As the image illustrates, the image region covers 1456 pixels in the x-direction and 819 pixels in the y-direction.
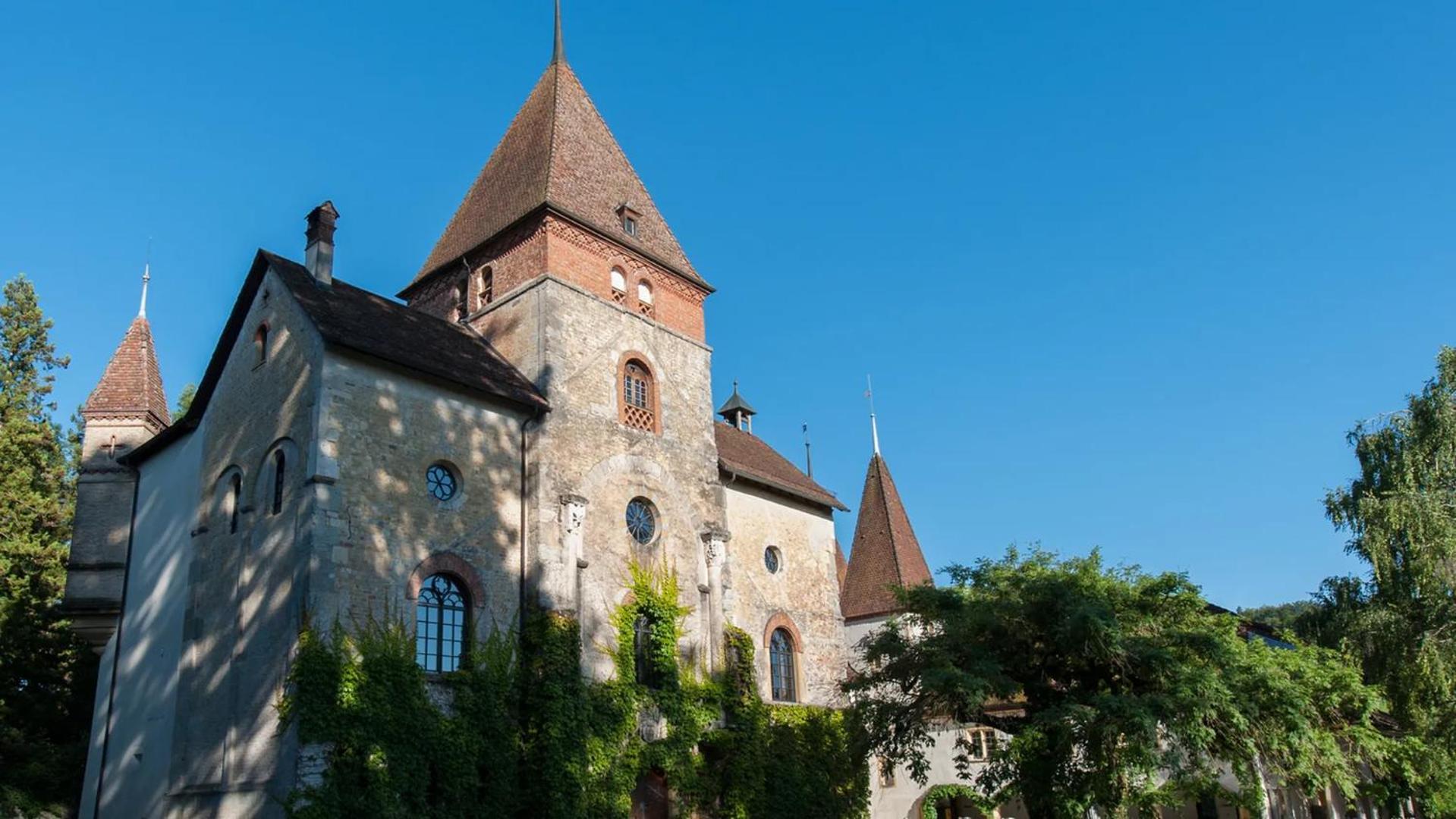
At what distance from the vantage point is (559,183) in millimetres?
24656

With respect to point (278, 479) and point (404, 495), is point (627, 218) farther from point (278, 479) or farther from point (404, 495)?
point (278, 479)

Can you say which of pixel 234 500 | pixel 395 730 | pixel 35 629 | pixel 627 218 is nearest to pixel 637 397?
pixel 627 218

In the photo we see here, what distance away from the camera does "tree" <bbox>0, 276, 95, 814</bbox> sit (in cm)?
2427

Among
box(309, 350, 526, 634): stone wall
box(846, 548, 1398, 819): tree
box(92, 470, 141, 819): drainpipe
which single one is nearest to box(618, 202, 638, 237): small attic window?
box(309, 350, 526, 634): stone wall

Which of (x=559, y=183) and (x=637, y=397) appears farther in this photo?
(x=559, y=183)

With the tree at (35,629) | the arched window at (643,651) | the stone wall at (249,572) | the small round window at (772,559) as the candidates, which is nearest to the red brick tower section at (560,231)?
the stone wall at (249,572)

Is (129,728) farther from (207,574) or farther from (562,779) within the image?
(562,779)

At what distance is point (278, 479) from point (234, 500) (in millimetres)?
1835

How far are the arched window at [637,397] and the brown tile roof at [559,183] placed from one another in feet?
10.2

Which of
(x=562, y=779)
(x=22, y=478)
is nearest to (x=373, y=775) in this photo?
(x=562, y=779)

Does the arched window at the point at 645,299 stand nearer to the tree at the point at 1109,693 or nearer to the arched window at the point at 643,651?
the arched window at the point at 643,651

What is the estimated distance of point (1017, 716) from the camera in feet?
60.8

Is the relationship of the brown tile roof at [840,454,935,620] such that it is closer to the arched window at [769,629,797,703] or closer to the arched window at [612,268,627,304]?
the arched window at [769,629,797,703]

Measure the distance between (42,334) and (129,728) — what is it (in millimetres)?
18176
